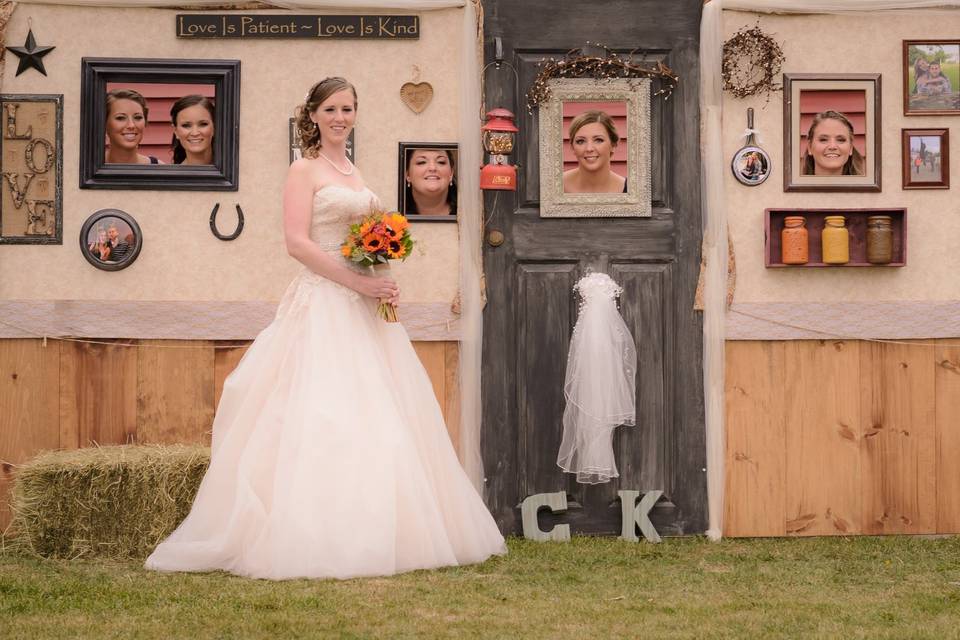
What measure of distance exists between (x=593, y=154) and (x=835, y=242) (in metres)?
1.17

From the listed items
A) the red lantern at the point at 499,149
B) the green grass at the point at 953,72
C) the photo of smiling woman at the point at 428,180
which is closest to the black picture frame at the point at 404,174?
the photo of smiling woman at the point at 428,180

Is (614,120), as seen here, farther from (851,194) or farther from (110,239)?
(110,239)

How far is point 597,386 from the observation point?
5.77 metres

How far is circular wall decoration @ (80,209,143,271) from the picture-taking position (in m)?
5.79

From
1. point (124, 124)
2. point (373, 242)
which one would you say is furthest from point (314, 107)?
point (124, 124)

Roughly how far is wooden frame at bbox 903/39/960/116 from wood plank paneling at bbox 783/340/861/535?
116 centimetres

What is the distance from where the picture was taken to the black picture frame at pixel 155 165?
5809 mm

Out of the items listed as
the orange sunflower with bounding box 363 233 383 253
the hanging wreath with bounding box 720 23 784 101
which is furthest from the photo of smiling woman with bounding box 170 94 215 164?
the hanging wreath with bounding box 720 23 784 101

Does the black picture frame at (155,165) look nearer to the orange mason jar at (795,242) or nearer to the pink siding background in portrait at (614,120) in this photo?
the pink siding background in portrait at (614,120)

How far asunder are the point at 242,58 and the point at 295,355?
1703mm

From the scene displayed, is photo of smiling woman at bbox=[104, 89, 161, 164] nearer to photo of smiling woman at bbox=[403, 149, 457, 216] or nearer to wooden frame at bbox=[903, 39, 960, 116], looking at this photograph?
photo of smiling woman at bbox=[403, 149, 457, 216]

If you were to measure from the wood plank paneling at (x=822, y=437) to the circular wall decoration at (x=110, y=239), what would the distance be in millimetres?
3055

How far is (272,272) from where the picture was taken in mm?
5836

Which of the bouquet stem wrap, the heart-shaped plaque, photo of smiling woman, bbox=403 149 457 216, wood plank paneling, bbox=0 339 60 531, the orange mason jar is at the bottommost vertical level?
wood plank paneling, bbox=0 339 60 531
